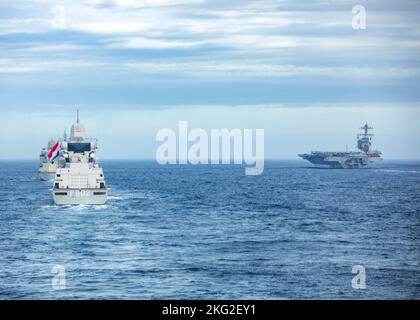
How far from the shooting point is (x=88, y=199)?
71312 millimetres

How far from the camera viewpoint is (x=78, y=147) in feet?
277

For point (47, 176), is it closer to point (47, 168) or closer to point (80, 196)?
point (47, 168)

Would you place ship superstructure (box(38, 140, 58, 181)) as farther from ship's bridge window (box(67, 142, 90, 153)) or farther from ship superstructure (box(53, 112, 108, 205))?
ship superstructure (box(53, 112, 108, 205))

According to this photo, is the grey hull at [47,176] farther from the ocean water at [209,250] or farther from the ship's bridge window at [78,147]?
the ocean water at [209,250]

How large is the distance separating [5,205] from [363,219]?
123ft

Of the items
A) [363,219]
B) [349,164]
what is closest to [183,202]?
[363,219]

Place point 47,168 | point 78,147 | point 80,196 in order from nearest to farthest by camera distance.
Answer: point 80,196 → point 78,147 → point 47,168

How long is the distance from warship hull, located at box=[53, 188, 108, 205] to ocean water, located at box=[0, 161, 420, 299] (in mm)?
783

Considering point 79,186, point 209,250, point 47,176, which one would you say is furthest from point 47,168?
point 209,250

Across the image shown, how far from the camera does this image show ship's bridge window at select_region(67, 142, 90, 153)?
275 ft

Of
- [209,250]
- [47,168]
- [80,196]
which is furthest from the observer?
[47,168]

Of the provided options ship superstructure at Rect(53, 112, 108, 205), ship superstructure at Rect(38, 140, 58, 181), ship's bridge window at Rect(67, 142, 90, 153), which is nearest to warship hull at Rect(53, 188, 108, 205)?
ship superstructure at Rect(53, 112, 108, 205)

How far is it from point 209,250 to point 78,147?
147 ft
